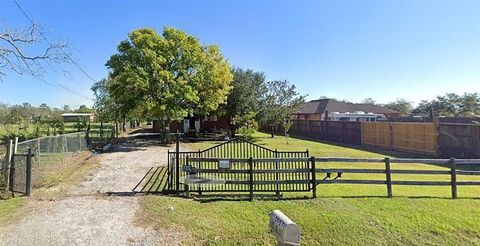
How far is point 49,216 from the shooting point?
250 inches

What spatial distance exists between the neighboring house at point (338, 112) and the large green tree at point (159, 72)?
738 inches

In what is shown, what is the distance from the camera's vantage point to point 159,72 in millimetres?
21656

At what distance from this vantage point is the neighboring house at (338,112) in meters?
37.1

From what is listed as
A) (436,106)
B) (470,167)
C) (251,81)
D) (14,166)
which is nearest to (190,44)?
(251,81)

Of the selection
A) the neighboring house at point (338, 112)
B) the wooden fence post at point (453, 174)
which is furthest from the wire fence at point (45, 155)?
the neighboring house at point (338, 112)

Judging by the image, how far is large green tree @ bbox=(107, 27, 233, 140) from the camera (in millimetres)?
21672

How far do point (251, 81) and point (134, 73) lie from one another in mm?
11978

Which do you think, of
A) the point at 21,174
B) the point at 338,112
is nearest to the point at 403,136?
the point at 21,174

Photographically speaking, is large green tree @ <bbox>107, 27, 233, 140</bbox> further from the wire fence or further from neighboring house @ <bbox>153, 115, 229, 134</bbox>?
neighboring house @ <bbox>153, 115, 229, 134</bbox>

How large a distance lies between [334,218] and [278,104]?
79.7ft

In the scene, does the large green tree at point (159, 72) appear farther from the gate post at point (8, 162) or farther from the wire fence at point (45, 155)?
the gate post at point (8, 162)

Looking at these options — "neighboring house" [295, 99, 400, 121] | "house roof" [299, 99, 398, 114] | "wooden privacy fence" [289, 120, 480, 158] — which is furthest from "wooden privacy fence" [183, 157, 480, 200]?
"house roof" [299, 99, 398, 114]

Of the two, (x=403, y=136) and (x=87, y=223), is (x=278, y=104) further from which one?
(x=87, y=223)

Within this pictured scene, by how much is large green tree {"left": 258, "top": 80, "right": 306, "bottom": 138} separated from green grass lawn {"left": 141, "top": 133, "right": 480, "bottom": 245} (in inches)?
831
